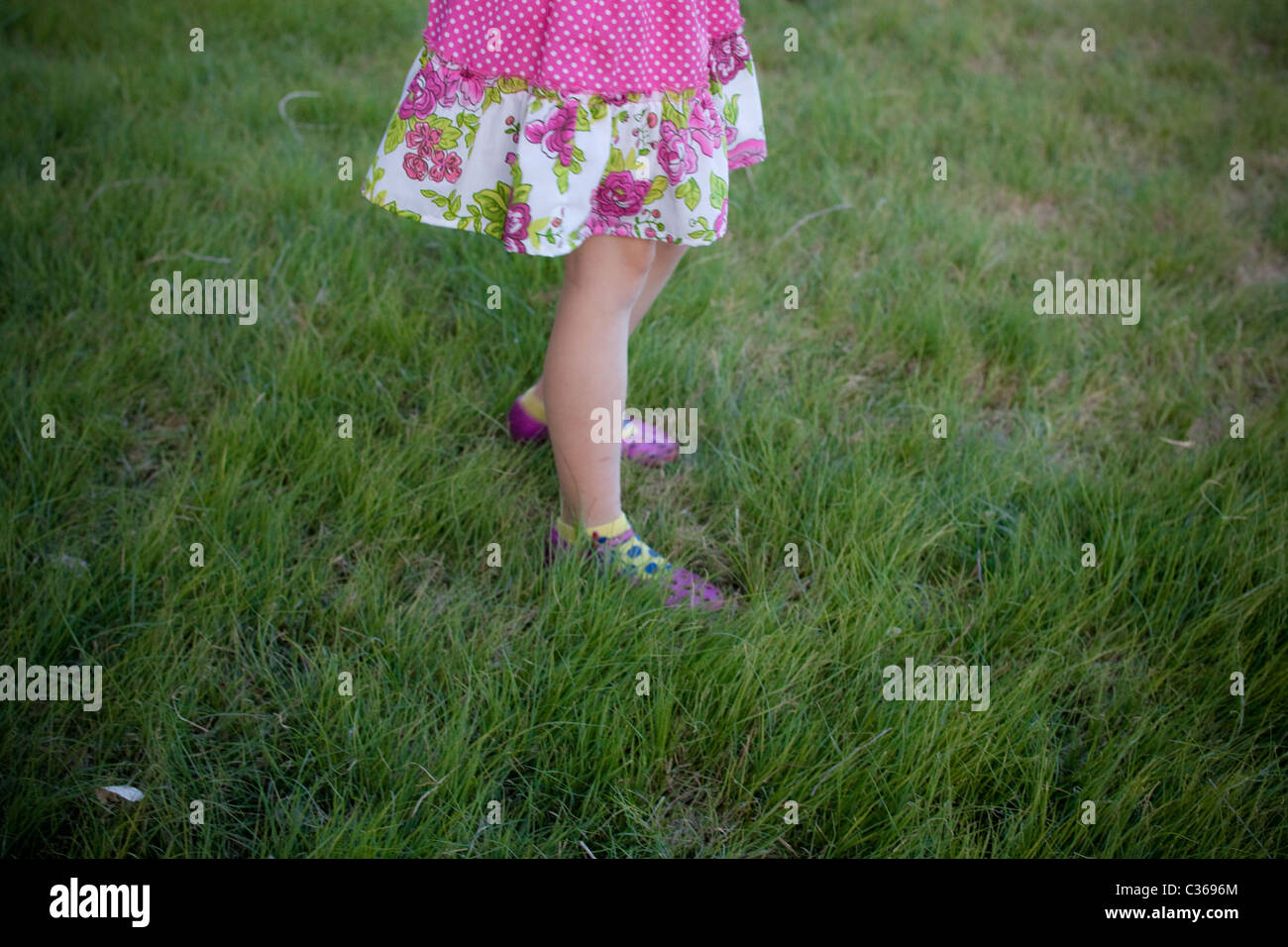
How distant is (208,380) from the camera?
188 centimetres

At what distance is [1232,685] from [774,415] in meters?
0.88

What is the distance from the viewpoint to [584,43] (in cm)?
121

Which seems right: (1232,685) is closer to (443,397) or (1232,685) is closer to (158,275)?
(443,397)

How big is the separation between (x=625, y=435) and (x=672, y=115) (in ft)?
2.23

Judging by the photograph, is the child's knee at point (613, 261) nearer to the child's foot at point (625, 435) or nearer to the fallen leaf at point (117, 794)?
the child's foot at point (625, 435)

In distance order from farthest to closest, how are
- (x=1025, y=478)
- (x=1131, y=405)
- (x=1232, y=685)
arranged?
(x=1131, y=405) → (x=1025, y=478) → (x=1232, y=685)

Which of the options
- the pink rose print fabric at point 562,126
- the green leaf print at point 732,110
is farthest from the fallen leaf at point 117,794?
the green leaf print at point 732,110

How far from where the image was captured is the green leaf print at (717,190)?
1.30 meters

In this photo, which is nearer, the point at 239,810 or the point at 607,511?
the point at 239,810

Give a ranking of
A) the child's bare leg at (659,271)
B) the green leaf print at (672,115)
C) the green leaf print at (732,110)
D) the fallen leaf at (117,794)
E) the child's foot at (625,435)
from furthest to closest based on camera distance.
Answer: the child's foot at (625,435) → the child's bare leg at (659,271) → the green leaf print at (732,110) → the green leaf print at (672,115) → the fallen leaf at (117,794)

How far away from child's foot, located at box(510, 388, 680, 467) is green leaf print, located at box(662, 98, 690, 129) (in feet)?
2.12

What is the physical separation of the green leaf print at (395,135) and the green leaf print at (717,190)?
44 centimetres
